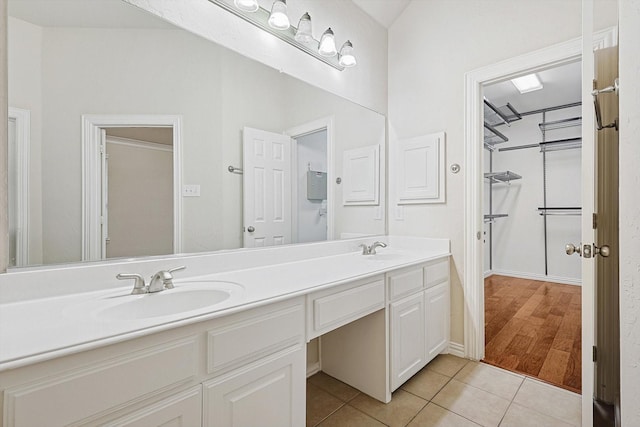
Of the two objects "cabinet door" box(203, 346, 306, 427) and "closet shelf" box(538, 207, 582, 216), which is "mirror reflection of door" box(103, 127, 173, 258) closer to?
"cabinet door" box(203, 346, 306, 427)

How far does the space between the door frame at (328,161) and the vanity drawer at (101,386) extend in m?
1.10

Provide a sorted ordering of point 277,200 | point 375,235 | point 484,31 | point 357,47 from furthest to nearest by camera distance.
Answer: point 375,235, point 357,47, point 484,31, point 277,200

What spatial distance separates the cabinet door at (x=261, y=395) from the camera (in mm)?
946

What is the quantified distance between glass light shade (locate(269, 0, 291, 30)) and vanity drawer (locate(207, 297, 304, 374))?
147 centimetres

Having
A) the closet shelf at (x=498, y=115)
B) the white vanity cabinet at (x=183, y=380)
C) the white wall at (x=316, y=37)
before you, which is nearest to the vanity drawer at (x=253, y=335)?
the white vanity cabinet at (x=183, y=380)

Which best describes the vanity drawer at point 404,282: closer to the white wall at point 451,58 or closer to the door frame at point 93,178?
the white wall at point 451,58

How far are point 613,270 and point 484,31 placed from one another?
1.72m

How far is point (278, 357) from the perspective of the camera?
3.64 ft

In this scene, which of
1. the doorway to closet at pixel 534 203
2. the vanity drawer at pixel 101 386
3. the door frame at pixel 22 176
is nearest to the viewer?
the vanity drawer at pixel 101 386

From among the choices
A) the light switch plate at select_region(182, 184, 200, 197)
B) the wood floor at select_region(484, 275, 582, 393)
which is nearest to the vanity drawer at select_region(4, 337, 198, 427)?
the light switch plate at select_region(182, 184, 200, 197)

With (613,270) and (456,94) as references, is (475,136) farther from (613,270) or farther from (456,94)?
(613,270)

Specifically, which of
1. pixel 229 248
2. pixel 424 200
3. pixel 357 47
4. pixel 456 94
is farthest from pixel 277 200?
pixel 456 94

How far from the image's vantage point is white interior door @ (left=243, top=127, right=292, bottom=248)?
5.49 ft

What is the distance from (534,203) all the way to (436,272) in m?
3.36
